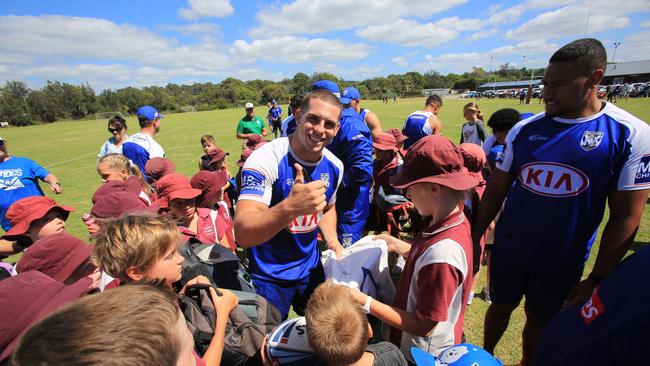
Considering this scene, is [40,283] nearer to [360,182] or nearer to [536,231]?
[360,182]

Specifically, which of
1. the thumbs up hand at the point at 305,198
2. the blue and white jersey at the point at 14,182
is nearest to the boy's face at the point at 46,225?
the blue and white jersey at the point at 14,182

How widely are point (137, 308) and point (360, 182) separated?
2998mm

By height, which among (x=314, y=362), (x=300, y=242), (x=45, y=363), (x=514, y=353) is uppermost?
(x=45, y=363)

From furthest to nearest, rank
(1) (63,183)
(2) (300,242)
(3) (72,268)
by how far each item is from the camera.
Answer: (1) (63,183) < (2) (300,242) < (3) (72,268)

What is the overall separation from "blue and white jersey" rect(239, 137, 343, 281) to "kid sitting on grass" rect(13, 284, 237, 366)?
114 centimetres

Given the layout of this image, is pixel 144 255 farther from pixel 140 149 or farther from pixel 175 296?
pixel 140 149

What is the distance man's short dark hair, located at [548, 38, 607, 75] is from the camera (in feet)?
6.71

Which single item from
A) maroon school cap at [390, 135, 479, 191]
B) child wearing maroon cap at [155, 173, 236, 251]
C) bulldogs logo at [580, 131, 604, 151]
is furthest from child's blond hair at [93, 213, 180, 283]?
bulldogs logo at [580, 131, 604, 151]

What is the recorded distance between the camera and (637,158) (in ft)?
6.44

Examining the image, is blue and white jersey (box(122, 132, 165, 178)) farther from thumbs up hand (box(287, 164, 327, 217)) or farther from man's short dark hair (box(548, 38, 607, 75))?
man's short dark hair (box(548, 38, 607, 75))

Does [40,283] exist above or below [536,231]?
above

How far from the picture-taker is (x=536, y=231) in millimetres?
2314

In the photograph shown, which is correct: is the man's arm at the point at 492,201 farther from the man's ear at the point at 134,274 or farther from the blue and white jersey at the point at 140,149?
the blue and white jersey at the point at 140,149

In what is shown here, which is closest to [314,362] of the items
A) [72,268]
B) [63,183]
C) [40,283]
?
[40,283]
